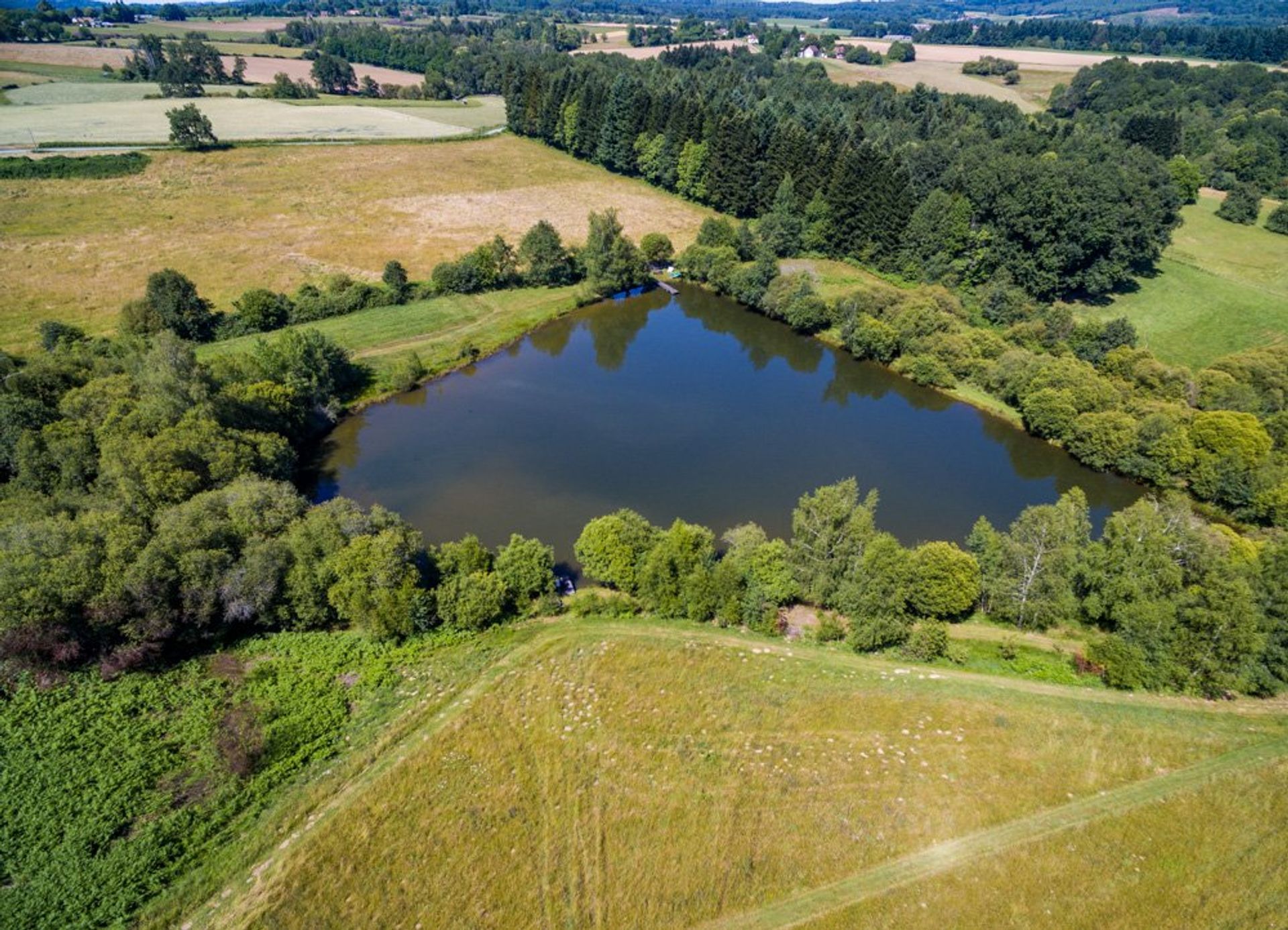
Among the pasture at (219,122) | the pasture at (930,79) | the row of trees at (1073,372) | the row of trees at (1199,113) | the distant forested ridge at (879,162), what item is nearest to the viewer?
the row of trees at (1073,372)

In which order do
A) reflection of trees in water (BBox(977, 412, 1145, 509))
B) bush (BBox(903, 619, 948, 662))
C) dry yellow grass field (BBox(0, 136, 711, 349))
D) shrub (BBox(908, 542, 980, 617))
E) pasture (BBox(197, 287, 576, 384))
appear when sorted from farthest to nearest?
1. dry yellow grass field (BBox(0, 136, 711, 349))
2. pasture (BBox(197, 287, 576, 384))
3. reflection of trees in water (BBox(977, 412, 1145, 509))
4. shrub (BBox(908, 542, 980, 617))
5. bush (BBox(903, 619, 948, 662))

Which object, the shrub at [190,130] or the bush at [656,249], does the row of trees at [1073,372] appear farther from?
the shrub at [190,130]

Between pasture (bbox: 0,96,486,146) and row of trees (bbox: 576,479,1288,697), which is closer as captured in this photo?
row of trees (bbox: 576,479,1288,697)

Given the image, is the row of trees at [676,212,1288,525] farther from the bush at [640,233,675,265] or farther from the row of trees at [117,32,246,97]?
the row of trees at [117,32,246,97]

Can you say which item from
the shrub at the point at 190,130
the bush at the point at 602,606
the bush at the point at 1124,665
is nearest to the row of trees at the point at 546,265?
the bush at the point at 602,606

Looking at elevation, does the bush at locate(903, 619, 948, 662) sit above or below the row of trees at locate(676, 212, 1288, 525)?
below

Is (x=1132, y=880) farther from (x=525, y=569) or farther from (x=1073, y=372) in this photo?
(x=1073, y=372)

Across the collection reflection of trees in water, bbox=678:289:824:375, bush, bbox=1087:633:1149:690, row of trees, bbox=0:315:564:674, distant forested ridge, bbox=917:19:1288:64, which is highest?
distant forested ridge, bbox=917:19:1288:64

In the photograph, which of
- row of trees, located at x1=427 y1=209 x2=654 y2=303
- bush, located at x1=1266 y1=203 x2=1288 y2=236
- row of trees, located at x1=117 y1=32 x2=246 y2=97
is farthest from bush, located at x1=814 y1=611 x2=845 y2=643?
row of trees, located at x1=117 y1=32 x2=246 y2=97

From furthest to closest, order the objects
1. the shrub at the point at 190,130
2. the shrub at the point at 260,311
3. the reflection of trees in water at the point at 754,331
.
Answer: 1. the shrub at the point at 190,130
2. the reflection of trees in water at the point at 754,331
3. the shrub at the point at 260,311
